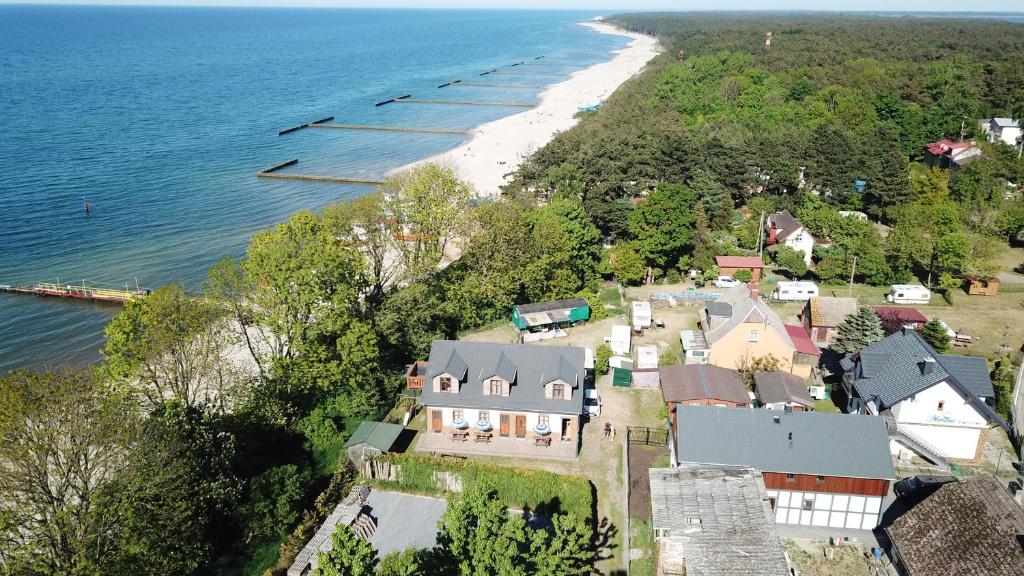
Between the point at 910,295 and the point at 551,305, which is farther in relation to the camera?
the point at 910,295

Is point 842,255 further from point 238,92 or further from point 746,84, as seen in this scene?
point 238,92

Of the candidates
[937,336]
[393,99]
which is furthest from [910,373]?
[393,99]

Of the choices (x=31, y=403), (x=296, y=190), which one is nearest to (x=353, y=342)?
(x=31, y=403)

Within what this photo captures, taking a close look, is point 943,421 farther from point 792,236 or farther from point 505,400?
point 792,236

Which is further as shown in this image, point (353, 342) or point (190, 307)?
point (353, 342)

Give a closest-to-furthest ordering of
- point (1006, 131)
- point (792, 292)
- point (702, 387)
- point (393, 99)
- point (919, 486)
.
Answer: point (919, 486), point (702, 387), point (792, 292), point (1006, 131), point (393, 99)
